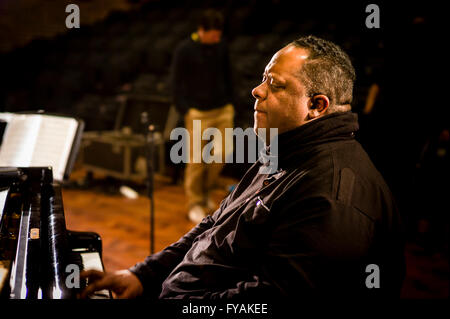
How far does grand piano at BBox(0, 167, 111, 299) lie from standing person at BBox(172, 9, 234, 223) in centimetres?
200

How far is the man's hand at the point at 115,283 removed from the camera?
103 centimetres

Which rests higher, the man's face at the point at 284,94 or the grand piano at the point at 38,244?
the man's face at the point at 284,94

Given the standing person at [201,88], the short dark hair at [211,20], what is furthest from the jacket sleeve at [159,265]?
the short dark hair at [211,20]

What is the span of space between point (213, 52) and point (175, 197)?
162 centimetres

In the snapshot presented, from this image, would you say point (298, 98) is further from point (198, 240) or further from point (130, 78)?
point (130, 78)

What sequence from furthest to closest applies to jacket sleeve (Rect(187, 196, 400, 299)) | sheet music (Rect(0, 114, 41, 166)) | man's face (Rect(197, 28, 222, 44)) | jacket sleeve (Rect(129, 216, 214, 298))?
man's face (Rect(197, 28, 222, 44)), sheet music (Rect(0, 114, 41, 166)), jacket sleeve (Rect(129, 216, 214, 298)), jacket sleeve (Rect(187, 196, 400, 299))

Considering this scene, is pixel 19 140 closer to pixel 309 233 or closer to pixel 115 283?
pixel 115 283

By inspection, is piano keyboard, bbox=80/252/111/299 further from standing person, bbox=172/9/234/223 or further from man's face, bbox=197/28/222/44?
man's face, bbox=197/28/222/44

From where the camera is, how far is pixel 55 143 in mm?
1726

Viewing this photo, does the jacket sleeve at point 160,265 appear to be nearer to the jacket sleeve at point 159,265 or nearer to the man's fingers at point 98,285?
the jacket sleeve at point 159,265

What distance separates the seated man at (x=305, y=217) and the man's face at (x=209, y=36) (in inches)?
88.6

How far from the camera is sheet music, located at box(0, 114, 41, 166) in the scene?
1.63m

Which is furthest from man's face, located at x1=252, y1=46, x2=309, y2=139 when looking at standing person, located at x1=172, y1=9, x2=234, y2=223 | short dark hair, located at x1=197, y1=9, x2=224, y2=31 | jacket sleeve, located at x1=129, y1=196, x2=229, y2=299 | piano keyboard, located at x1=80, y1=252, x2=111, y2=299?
standing person, located at x1=172, y1=9, x2=234, y2=223

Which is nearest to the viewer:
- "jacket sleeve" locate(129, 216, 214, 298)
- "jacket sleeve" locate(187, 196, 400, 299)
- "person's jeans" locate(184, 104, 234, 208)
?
"jacket sleeve" locate(187, 196, 400, 299)
